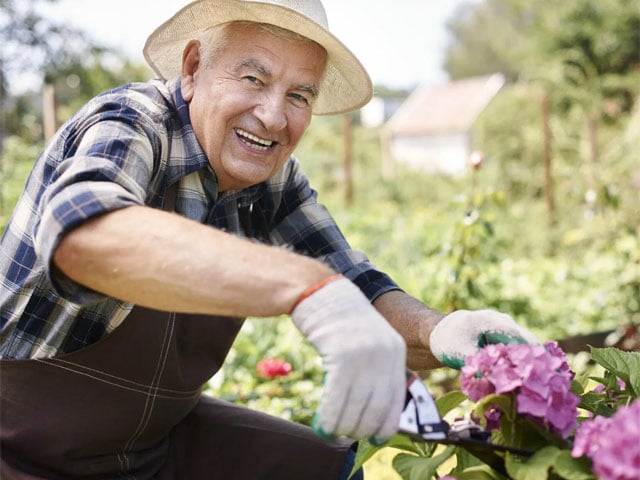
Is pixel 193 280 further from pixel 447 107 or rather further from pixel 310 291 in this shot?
pixel 447 107

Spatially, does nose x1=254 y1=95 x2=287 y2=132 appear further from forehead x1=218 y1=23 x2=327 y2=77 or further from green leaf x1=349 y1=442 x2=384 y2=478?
green leaf x1=349 y1=442 x2=384 y2=478

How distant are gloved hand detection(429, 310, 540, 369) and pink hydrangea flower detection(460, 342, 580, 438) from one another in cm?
25

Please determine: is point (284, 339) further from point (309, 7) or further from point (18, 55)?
point (18, 55)

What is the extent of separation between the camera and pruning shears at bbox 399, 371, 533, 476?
1.25 metres

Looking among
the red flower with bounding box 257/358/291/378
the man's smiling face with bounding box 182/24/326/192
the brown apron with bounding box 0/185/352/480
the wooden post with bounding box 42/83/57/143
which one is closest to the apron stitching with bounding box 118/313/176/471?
the brown apron with bounding box 0/185/352/480

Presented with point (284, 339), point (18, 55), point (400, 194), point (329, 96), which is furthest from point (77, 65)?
point (329, 96)

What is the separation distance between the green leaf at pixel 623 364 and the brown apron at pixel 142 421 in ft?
2.43

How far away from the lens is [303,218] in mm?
2150

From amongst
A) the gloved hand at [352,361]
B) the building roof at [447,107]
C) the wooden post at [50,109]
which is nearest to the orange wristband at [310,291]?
the gloved hand at [352,361]

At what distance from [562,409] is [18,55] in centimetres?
1554

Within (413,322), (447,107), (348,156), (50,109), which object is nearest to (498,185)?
(348,156)

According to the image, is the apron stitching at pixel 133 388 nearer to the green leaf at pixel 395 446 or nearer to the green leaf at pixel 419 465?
the green leaf at pixel 395 446

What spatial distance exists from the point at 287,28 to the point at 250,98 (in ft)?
0.58

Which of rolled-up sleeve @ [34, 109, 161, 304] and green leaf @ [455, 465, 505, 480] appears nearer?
rolled-up sleeve @ [34, 109, 161, 304]
